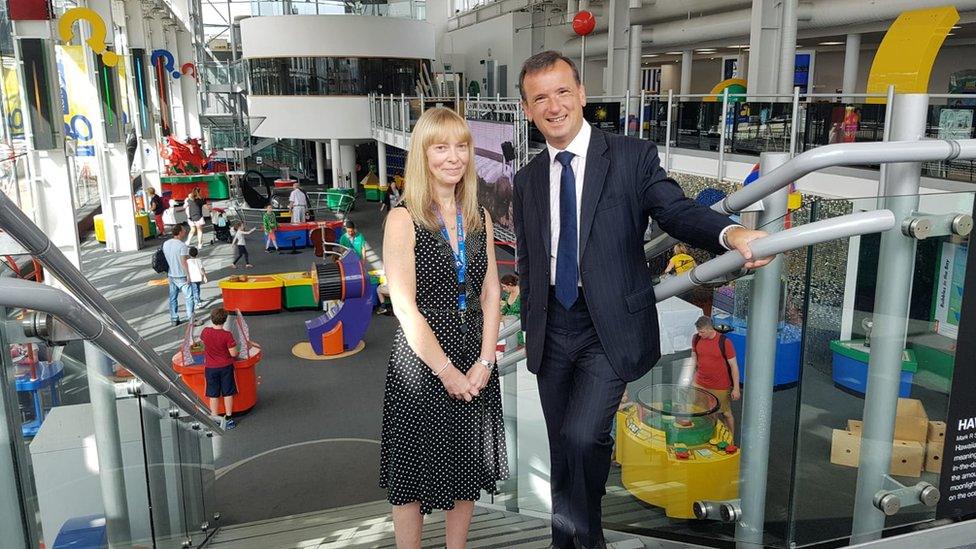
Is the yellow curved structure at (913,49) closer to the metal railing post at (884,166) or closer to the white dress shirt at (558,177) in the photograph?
the metal railing post at (884,166)

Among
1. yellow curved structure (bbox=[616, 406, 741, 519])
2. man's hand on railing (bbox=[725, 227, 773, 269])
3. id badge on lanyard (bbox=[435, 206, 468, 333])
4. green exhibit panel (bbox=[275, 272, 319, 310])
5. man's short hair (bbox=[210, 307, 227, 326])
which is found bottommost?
green exhibit panel (bbox=[275, 272, 319, 310])

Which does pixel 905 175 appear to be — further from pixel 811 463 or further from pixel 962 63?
pixel 962 63

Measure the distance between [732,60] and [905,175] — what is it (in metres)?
28.3

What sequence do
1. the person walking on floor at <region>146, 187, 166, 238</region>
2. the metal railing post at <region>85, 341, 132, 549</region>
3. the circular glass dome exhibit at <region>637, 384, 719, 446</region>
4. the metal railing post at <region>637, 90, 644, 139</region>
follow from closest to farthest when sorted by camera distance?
1. the metal railing post at <region>85, 341, 132, 549</region>
2. the circular glass dome exhibit at <region>637, 384, 719, 446</region>
3. the metal railing post at <region>637, 90, 644, 139</region>
4. the person walking on floor at <region>146, 187, 166, 238</region>

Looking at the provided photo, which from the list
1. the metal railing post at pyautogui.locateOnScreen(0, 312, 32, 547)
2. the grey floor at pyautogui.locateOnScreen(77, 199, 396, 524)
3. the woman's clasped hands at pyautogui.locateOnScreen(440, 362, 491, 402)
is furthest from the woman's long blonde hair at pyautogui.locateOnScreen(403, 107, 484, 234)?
the grey floor at pyautogui.locateOnScreen(77, 199, 396, 524)

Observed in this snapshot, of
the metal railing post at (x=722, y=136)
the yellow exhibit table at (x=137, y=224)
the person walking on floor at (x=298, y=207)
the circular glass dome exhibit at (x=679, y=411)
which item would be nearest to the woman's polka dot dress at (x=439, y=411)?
the circular glass dome exhibit at (x=679, y=411)

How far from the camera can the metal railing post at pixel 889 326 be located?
6.78ft

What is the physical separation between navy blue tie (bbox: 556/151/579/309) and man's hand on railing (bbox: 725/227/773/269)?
486 millimetres

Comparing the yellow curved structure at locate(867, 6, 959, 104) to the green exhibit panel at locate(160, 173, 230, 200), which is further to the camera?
the green exhibit panel at locate(160, 173, 230, 200)

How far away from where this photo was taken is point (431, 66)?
33406 millimetres

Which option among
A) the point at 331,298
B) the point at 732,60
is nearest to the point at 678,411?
the point at 331,298

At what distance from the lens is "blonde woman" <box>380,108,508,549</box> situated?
253cm

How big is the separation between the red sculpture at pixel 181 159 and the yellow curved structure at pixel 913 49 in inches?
983

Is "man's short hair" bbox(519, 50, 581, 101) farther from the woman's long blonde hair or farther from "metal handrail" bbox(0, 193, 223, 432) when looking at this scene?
"metal handrail" bbox(0, 193, 223, 432)
